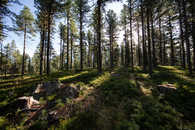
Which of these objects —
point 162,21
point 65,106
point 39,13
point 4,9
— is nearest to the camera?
point 65,106

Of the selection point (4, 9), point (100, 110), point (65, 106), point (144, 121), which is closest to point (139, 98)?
point (144, 121)

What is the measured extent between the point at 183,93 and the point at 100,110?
20.4 ft

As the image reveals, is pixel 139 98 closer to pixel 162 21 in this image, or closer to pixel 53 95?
pixel 53 95

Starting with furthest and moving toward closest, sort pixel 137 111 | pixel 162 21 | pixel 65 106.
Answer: pixel 162 21
pixel 65 106
pixel 137 111

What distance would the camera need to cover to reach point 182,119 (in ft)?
13.7

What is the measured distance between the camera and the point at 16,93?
7090 millimetres

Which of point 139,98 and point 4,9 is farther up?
point 4,9

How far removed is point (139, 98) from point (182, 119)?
2162 millimetres

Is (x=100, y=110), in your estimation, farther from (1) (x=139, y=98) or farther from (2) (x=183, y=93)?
(2) (x=183, y=93)

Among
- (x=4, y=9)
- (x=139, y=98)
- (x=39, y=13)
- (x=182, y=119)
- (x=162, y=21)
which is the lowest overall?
(x=182, y=119)

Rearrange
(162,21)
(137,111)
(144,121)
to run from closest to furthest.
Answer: (144,121)
(137,111)
(162,21)

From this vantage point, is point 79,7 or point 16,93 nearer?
point 16,93

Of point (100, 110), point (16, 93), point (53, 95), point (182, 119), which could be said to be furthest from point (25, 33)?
point (182, 119)

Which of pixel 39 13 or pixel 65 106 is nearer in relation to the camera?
pixel 65 106
